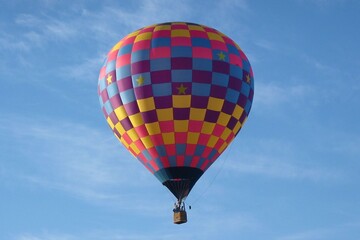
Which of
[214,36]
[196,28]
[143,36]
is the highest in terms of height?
[196,28]

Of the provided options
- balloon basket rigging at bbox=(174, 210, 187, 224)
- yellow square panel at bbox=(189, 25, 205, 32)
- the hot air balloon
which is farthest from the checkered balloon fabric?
balloon basket rigging at bbox=(174, 210, 187, 224)

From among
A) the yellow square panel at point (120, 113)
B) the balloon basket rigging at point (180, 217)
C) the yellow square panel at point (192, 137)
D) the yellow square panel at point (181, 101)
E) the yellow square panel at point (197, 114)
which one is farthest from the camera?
the yellow square panel at point (120, 113)

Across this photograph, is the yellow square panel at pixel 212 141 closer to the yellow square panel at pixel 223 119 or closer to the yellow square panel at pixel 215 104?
the yellow square panel at pixel 223 119

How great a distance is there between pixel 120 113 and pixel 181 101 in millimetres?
2708

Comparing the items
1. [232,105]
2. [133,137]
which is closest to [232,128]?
[232,105]

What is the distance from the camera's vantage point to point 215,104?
42094mm

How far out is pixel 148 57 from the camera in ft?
139

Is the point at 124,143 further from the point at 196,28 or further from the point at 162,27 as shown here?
the point at 196,28

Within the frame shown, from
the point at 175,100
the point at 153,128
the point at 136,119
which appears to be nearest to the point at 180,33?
the point at 175,100

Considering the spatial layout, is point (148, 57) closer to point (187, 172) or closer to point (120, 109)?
point (120, 109)

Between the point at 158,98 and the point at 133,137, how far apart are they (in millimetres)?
2150

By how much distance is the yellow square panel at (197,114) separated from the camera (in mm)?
41875

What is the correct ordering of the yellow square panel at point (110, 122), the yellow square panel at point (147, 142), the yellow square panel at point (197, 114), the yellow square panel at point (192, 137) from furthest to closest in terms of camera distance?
the yellow square panel at point (110, 122) < the yellow square panel at point (147, 142) < the yellow square panel at point (192, 137) < the yellow square panel at point (197, 114)

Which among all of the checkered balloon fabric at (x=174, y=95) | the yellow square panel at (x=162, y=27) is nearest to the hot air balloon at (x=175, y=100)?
the checkered balloon fabric at (x=174, y=95)
